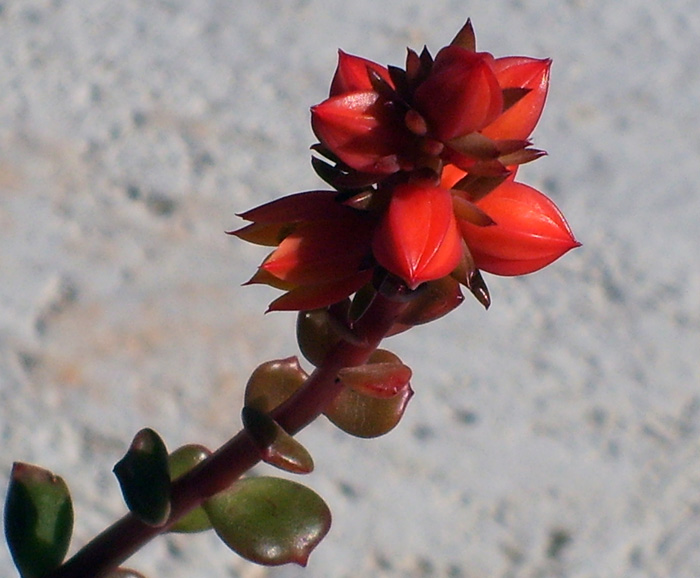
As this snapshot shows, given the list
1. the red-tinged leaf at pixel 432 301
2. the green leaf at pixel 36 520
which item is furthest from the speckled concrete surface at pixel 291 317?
the red-tinged leaf at pixel 432 301

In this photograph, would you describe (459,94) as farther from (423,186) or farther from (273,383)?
(273,383)

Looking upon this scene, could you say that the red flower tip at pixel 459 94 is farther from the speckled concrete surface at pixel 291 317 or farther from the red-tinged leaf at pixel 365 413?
the speckled concrete surface at pixel 291 317

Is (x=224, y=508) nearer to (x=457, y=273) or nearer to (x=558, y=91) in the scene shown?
(x=457, y=273)

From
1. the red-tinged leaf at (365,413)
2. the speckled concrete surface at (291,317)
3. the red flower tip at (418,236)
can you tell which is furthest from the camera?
the speckled concrete surface at (291,317)

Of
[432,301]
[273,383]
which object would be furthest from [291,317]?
[432,301]

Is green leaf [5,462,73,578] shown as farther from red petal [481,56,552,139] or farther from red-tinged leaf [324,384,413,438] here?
red petal [481,56,552,139]

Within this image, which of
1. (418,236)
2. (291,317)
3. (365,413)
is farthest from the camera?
(291,317)
